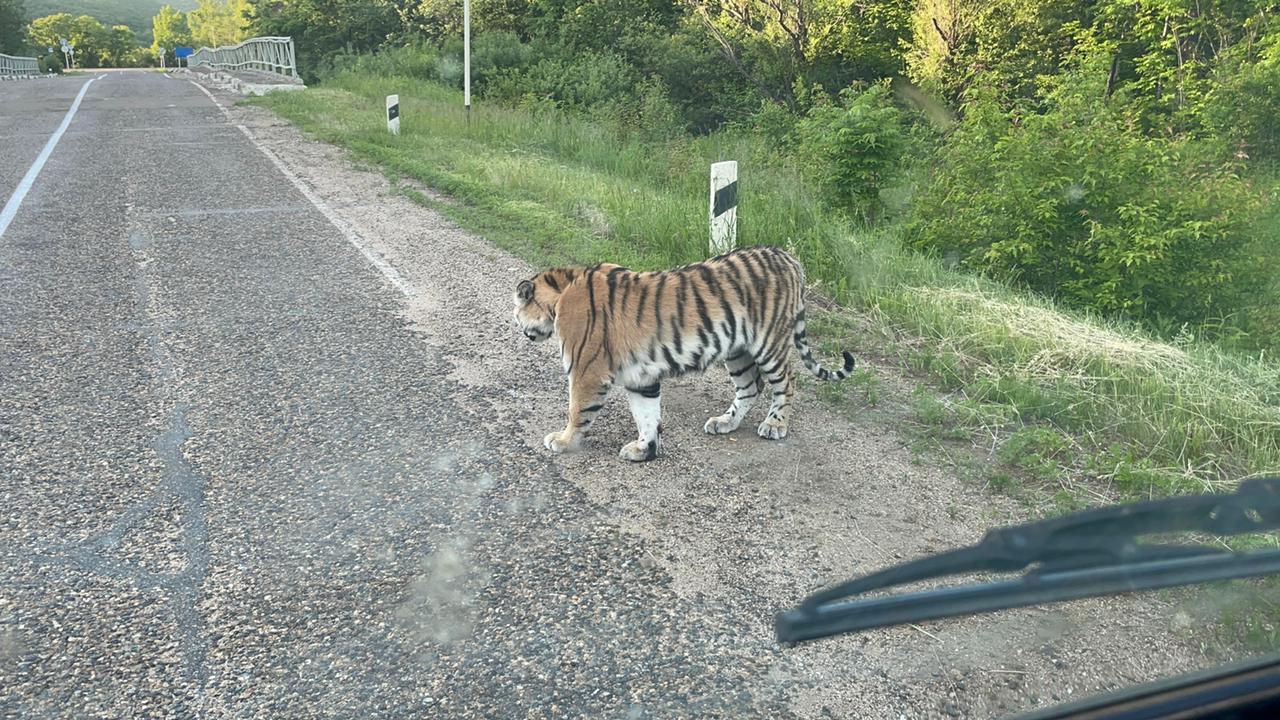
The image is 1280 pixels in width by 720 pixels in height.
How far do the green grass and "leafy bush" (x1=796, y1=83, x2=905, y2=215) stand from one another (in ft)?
1.18

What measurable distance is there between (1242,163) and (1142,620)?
553 inches

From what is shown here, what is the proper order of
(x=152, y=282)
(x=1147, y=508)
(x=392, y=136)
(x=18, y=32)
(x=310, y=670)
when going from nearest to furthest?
(x=1147, y=508) → (x=310, y=670) → (x=152, y=282) → (x=392, y=136) → (x=18, y=32)

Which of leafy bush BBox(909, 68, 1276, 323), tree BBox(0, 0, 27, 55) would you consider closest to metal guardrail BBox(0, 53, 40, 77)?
tree BBox(0, 0, 27, 55)

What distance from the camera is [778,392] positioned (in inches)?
223

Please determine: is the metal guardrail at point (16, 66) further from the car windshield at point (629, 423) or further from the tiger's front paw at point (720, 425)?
the tiger's front paw at point (720, 425)

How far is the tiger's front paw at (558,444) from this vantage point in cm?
539

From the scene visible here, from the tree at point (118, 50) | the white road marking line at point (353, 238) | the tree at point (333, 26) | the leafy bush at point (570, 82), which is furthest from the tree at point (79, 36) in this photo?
the white road marking line at point (353, 238)

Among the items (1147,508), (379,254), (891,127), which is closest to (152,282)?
(379,254)

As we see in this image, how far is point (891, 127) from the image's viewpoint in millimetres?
11062

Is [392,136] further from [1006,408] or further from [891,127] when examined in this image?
[1006,408]

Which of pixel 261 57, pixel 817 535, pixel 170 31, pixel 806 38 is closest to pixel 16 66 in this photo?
pixel 261 57

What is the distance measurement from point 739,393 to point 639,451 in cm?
78

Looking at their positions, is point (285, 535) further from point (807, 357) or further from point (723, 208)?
point (723, 208)

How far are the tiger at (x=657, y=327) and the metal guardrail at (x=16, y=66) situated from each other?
52.6 meters
